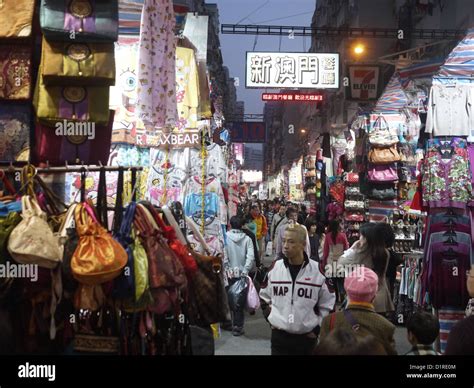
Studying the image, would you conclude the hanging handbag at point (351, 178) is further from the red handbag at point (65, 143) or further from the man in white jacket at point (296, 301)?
the red handbag at point (65, 143)

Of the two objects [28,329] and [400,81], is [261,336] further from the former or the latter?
[28,329]

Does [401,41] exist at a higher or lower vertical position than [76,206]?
higher

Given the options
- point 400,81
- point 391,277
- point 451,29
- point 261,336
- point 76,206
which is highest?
point 451,29

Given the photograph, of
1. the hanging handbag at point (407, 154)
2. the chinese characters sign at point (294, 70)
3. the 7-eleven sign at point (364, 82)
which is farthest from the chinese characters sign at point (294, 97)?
the hanging handbag at point (407, 154)

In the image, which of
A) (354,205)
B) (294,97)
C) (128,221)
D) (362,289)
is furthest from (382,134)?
Answer: (294,97)

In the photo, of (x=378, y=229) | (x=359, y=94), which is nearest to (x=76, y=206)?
(x=378, y=229)

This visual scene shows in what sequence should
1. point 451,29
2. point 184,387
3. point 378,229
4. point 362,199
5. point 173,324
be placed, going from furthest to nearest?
point 451,29 < point 362,199 < point 378,229 < point 173,324 < point 184,387

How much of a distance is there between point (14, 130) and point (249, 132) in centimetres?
2952

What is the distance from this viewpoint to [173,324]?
343cm

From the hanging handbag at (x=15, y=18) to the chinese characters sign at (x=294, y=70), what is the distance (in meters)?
12.1

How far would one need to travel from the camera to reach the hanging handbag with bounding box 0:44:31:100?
12.4ft

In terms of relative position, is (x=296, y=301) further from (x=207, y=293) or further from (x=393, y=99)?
(x=393, y=99)

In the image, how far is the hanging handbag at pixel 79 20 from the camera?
11.8 ft

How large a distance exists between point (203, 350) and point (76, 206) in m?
1.13
